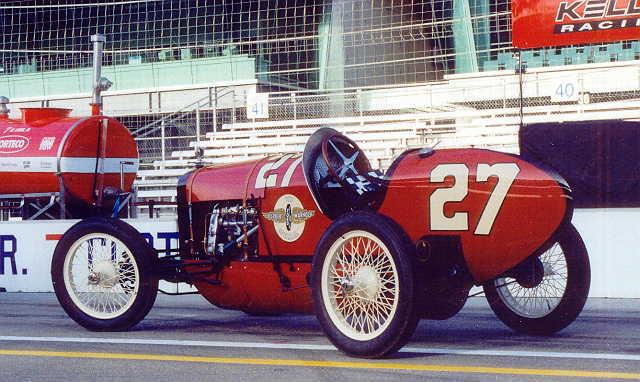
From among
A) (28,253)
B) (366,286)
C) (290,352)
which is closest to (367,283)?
(366,286)

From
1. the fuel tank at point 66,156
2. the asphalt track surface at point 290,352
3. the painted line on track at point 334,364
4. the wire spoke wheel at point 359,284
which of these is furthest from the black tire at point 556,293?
the fuel tank at point 66,156

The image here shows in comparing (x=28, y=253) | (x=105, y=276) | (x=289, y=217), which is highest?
(x=289, y=217)

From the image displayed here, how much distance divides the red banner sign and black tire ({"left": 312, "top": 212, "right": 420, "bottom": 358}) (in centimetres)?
1181

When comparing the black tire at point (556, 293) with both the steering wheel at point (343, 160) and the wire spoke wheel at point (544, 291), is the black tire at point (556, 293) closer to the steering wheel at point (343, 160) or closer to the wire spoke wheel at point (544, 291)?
the wire spoke wheel at point (544, 291)

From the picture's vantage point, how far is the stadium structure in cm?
1948

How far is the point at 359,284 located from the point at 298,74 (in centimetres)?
1781

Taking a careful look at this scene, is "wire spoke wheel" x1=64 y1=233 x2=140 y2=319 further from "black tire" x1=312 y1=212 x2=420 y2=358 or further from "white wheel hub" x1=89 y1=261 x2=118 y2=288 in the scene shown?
"black tire" x1=312 y1=212 x2=420 y2=358

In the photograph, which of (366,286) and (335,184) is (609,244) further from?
(366,286)

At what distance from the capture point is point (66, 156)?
14.2 metres

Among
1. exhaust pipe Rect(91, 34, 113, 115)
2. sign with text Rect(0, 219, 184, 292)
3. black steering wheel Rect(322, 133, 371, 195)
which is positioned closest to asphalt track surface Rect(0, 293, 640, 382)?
black steering wheel Rect(322, 133, 371, 195)

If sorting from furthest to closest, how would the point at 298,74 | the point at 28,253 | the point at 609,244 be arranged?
the point at 298,74 < the point at 28,253 < the point at 609,244

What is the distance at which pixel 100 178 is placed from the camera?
1467 cm

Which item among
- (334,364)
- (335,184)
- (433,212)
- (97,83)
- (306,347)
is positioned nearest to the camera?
(334,364)

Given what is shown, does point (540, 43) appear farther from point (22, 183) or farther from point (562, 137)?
point (22, 183)
